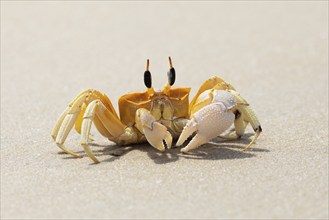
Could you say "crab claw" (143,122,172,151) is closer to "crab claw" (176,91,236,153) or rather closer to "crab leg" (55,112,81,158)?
"crab claw" (176,91,236,153)

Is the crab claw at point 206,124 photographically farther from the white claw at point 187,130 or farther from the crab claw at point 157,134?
the crab claw at point 157,134

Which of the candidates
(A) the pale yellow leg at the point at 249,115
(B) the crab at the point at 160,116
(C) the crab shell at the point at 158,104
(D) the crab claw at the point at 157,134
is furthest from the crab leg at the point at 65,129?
(A) the pale yellow leg at the point at 249,115

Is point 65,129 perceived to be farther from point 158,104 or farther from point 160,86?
point 160,86

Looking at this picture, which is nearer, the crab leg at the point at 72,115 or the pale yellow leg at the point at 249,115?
the crab leg at the point at 72,115

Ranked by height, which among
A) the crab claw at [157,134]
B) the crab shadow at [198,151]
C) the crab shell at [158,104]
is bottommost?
the crab shadow at [198,151]

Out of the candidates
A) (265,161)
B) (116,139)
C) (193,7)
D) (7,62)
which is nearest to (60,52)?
(7,62)

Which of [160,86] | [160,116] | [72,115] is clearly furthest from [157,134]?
[160,86]

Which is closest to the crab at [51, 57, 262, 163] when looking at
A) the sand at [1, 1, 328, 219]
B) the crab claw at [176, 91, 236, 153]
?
the crab claw at [176, 91, 236, 153]
